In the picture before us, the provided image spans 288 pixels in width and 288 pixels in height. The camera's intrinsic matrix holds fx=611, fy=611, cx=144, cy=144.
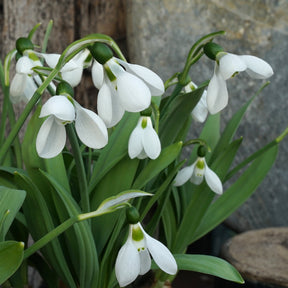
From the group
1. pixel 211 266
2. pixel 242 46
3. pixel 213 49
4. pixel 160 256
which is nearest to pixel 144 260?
pixel 160 256

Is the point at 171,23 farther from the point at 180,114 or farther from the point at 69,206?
the point at 69,206

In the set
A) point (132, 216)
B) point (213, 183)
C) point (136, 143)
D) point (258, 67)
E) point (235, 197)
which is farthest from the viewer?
point (235, 197)

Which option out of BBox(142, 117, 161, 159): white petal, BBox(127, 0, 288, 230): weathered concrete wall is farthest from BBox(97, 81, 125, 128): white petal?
BBox(127, 0, 288, 230): weathered concrete wall

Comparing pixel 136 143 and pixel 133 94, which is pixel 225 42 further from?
pixel 133 94

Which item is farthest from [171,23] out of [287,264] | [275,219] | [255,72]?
[255,72]

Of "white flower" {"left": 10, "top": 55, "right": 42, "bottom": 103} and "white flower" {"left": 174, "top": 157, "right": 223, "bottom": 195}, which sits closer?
"white flower" {"left": 10, "top": 55, "right": 42, "bottom": 103}

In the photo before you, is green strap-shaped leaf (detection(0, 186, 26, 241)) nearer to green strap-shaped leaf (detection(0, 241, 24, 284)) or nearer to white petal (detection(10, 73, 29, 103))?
green strap-shaped leaf (detection(0, 241, 24, 284))
